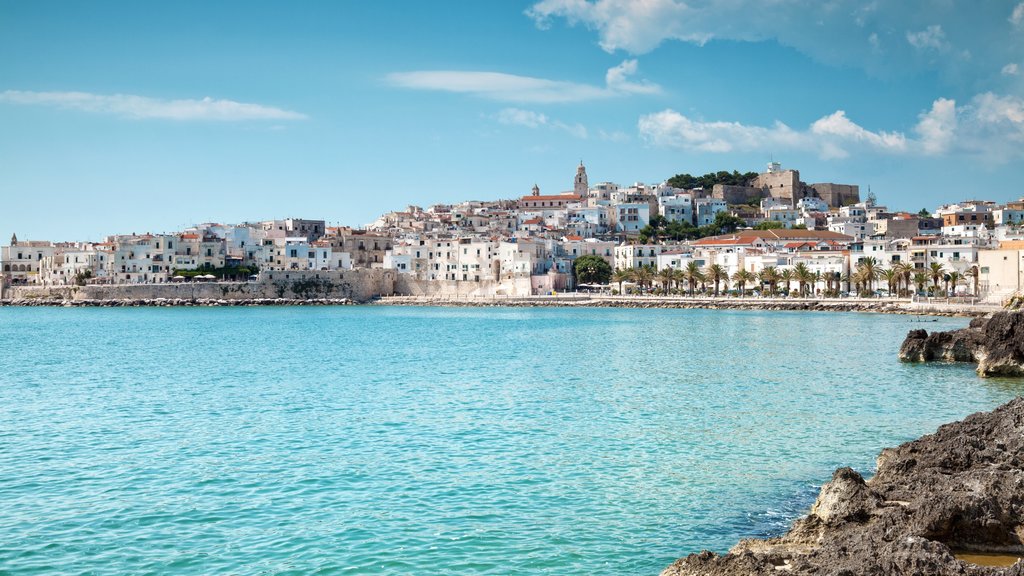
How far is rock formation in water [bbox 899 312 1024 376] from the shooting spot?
22922 millimetres

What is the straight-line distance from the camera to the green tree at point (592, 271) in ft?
290

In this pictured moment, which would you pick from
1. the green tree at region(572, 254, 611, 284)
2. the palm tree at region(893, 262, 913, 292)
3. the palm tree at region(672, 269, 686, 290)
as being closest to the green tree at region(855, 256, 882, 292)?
the palm tree at region(893, 262, 913, 292)

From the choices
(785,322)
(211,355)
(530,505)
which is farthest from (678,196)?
(530,505)

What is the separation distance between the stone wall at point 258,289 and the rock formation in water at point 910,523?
79.7 m

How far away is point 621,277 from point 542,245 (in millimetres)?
9997

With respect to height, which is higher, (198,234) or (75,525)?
(198,234)

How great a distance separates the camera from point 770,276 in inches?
2685

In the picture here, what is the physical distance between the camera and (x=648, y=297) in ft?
250

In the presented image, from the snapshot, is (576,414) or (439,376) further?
(439,376)

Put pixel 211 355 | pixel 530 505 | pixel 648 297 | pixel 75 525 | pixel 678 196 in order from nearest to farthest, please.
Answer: pixel 75 525, pixel 530 505, pixel 211 355, pixel 648 297, pixel 678 196

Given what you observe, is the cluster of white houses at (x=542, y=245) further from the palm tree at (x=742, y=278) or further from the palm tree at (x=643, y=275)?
the palm tree at (x=643, y=275)

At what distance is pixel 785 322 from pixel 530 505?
40.4 meters

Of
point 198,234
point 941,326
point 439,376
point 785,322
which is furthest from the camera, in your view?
point 198,234

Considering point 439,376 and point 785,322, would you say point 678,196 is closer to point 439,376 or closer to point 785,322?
point 785,322
